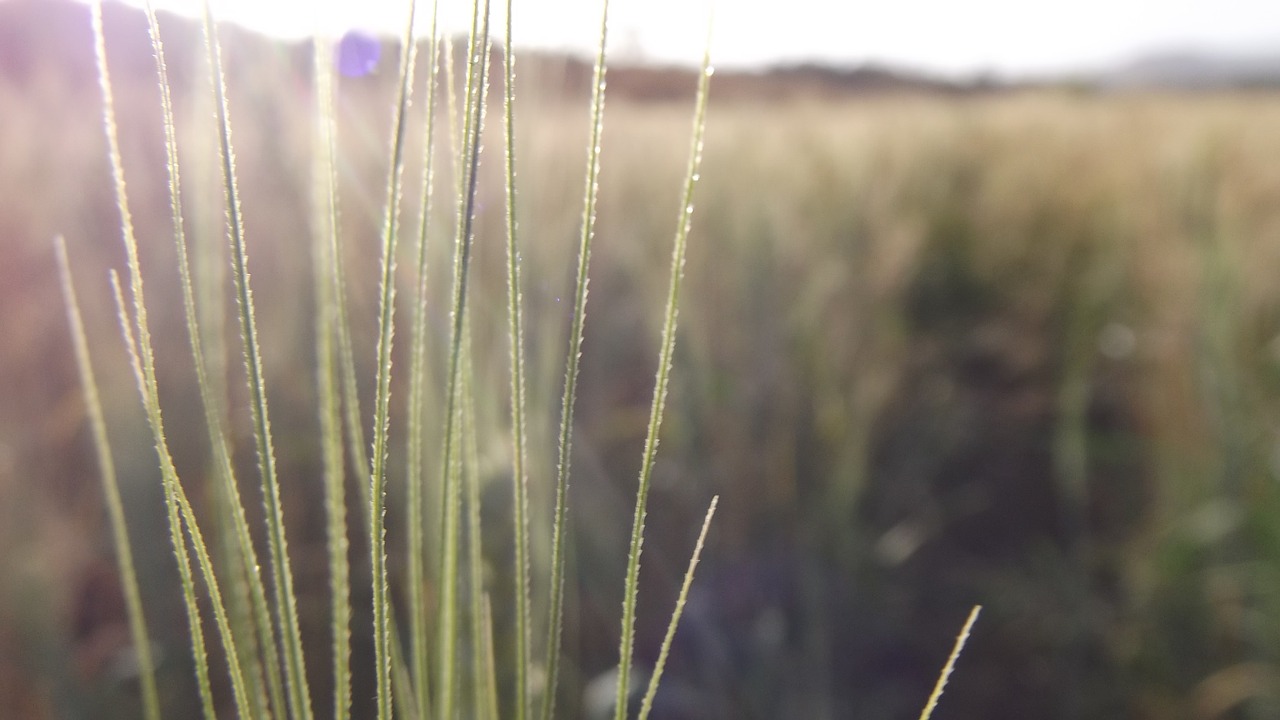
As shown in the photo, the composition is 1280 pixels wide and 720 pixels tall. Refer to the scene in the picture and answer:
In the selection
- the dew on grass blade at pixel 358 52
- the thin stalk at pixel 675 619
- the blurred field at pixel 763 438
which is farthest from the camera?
the blurred field at pixel 763 438

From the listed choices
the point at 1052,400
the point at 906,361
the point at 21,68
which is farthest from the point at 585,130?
the point at 21,68

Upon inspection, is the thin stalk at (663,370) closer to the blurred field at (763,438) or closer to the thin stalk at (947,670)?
the thin stalk at (947,670)

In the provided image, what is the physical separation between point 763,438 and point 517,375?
3.95 feet

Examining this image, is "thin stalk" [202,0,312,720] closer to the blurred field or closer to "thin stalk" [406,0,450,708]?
"thin stalk" [406,0,450,708]

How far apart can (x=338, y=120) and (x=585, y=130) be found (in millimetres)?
502

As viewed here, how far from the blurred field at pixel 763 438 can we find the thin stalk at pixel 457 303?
41cm

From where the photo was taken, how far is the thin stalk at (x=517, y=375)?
222 mm

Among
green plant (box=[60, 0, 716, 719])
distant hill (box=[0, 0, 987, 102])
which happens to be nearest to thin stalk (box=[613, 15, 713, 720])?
green plant (box=[60, 0, 716, 719])

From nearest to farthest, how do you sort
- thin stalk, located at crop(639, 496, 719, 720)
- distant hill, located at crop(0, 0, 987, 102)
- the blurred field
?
thin stalk, located at crop(639, 496, 719, 720) → distant hill, located at crop(0, 0, 987, 102) → the blurred field

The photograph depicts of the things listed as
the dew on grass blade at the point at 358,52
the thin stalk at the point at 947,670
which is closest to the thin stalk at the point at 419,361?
the thin stalk at the point at 947,670

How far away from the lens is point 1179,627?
119 centimetres

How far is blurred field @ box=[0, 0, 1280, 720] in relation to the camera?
3.42 ft

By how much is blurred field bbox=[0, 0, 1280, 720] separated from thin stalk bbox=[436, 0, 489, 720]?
1.35ft

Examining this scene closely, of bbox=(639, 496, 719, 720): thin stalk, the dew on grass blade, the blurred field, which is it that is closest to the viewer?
bbox=(639, 496, 719, 720): thin stalk
